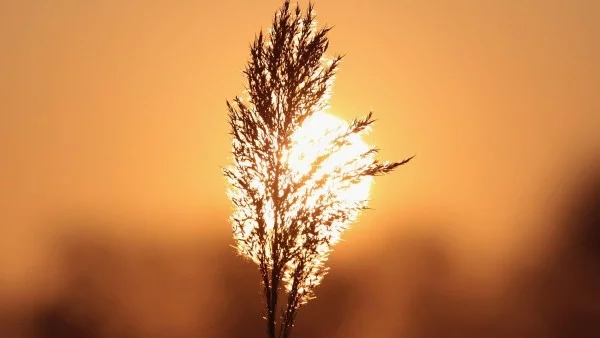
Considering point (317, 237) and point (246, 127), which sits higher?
point (246, 127)

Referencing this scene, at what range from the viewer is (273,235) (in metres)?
16.9

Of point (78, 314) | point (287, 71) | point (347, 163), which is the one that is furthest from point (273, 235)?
point (78, 314)

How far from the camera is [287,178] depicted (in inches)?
669

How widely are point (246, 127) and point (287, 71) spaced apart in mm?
1228

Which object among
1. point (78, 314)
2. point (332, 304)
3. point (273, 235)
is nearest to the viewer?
point (273, 235)

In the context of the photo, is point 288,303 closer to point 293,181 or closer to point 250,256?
point 250,256

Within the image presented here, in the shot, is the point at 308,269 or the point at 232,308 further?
the point at 232,308

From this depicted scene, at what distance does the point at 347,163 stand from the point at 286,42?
2384mm

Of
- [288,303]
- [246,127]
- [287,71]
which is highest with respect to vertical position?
[287,71]

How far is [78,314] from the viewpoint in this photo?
61.3m

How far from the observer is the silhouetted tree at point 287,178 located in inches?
665

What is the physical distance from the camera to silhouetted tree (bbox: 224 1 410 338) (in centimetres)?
1689

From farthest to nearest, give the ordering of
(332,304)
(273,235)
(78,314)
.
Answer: (78,314), (332,304), (273,235)

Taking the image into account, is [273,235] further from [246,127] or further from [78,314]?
[78,314]
